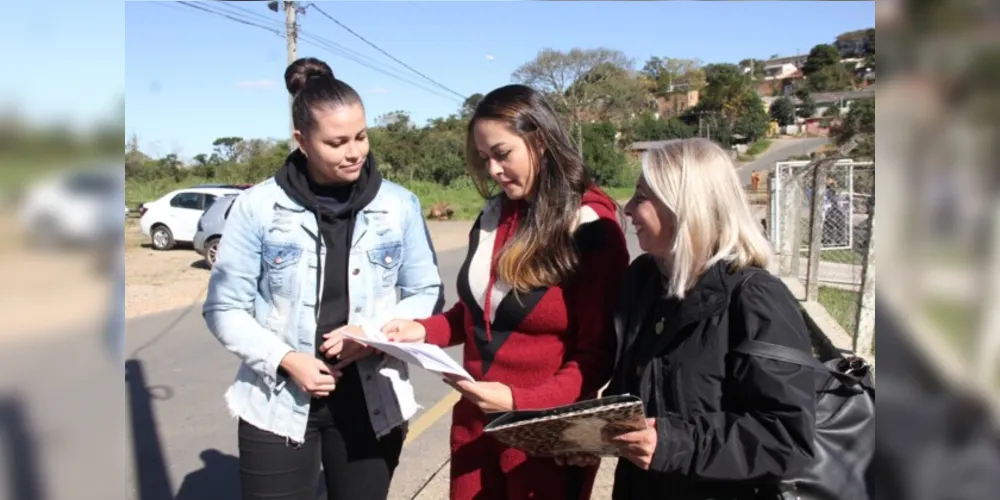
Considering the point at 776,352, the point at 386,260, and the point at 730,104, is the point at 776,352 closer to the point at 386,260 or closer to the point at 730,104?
the point at 386,260

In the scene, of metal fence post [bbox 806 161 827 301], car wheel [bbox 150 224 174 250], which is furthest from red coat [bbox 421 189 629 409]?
car wheel [bbox 150 224 174 250]

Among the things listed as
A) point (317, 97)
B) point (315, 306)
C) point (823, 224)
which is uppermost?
point (317, 97)

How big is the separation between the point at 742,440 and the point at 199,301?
32.5 feet

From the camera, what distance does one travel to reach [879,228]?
102cm

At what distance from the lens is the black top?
205cm

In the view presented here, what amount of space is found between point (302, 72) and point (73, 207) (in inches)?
45.2

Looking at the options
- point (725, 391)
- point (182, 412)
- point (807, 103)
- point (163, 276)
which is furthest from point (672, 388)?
point (163, 276)

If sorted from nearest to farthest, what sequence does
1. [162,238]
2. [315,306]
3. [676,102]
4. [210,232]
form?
[315,306], [210,232], [162,238], [676,102]

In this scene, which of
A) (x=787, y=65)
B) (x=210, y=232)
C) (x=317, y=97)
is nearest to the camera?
(x=317, y=97)

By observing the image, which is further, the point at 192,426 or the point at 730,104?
the point at 730,104

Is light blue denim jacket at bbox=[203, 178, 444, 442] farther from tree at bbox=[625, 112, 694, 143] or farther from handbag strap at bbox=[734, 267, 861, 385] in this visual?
tree at bbox=[625, 112, 694, 143]

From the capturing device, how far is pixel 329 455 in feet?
7.02

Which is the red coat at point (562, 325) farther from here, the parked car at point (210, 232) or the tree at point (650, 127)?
the tree at point (650, 127)

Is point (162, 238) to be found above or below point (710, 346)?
above
